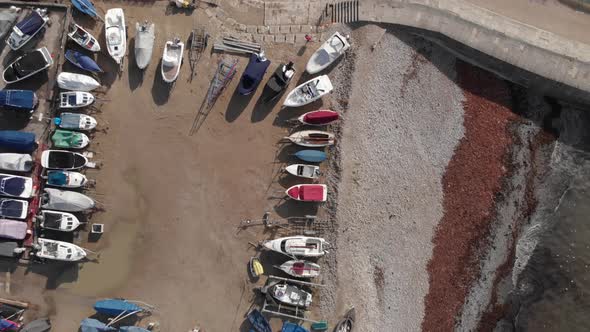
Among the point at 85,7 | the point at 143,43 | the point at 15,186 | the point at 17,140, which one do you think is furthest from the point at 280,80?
the point at 15,186

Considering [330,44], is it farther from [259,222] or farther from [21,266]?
[21,266]

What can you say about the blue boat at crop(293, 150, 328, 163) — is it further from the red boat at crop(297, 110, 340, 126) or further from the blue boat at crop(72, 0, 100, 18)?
the blue boat at crop(72, 0, 100, 18)

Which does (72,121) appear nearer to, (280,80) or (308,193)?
(280,80)

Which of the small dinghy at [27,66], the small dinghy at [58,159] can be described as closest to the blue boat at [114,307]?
the small dinghy at [58,159]

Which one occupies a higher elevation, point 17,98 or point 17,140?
point 17,98

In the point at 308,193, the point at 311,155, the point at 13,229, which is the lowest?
the point at 13,229

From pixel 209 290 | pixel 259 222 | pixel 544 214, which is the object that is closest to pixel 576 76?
pixel 544 214

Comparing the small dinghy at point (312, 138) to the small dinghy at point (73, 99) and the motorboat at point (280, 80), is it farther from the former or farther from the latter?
the small dinghy at point (73, 99)
